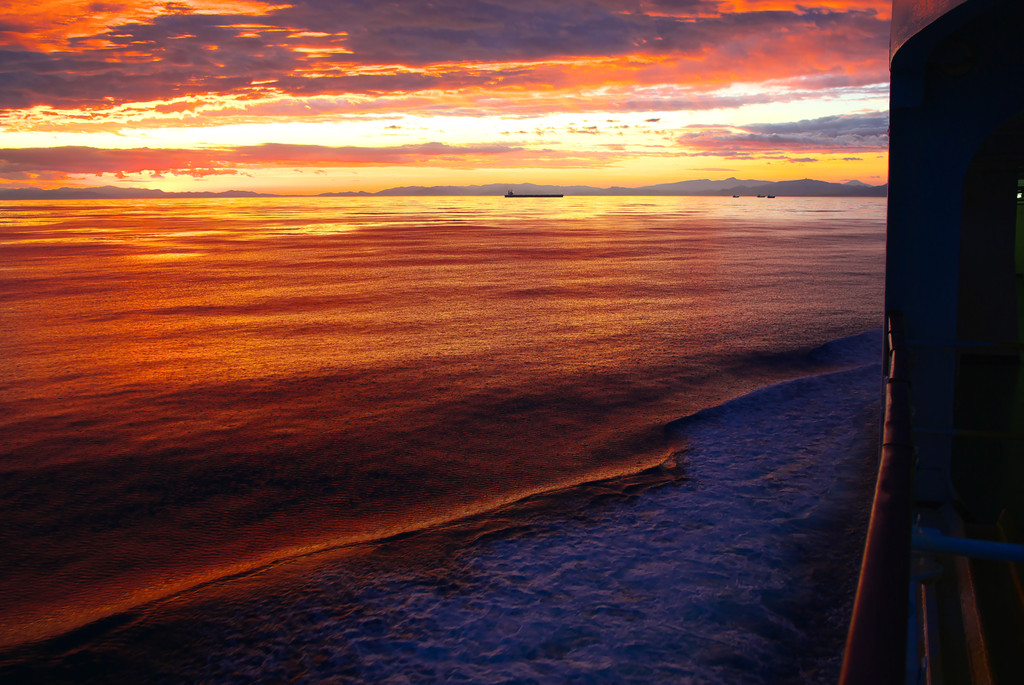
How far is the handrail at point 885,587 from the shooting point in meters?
0.96

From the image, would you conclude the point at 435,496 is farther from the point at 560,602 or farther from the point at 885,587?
the point at 885,587

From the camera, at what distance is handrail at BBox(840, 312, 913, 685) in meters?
0.96

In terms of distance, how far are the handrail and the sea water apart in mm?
2521

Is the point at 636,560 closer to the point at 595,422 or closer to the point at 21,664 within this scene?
the point at 595,422

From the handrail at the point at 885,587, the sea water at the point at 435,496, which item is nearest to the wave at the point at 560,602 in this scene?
the sea water at the point at 435,496

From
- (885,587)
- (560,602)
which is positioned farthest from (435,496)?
(885,587)

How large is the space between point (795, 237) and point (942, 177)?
34405mm

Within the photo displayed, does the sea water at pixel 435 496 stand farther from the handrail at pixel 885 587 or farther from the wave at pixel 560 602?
the handrail at pixel 885 587

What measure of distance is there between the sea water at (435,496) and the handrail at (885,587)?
252cm

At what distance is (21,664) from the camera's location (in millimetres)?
3670

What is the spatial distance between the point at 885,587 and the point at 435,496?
474 centimetres

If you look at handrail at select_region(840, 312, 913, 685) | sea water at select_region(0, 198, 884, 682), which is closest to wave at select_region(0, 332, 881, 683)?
sea water at select_region(0, 198, 884, 682)

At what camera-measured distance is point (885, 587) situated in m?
1.11

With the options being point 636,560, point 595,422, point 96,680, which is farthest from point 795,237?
point 96,680
